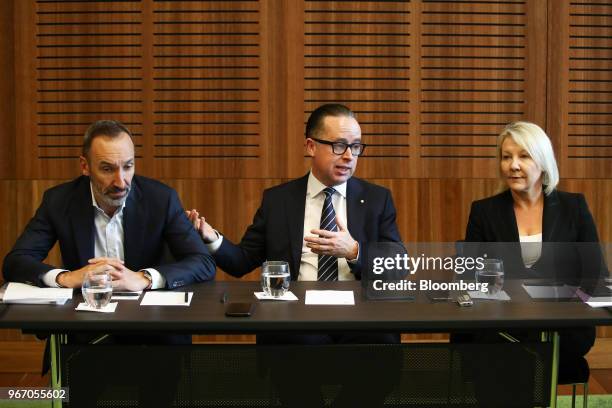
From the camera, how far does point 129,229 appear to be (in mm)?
3383

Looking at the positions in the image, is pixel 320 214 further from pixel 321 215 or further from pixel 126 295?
pixel 126 295

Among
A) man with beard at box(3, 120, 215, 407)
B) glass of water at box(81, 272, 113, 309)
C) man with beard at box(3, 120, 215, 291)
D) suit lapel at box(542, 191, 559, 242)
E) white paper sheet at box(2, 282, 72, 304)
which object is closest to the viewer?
glass of water at box(81, 272, 113, 309)

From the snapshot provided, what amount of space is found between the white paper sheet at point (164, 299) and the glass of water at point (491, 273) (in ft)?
3.34

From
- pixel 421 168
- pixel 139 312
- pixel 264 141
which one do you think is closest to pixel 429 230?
pixel 421 168

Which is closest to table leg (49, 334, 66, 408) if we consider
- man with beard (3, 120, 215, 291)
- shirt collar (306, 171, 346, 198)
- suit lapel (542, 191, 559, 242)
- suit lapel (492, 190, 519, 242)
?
man with beard (3, 120, 215, 291)

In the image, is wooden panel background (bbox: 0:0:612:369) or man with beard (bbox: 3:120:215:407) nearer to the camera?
man with beard (bbox: 3:120:215:407)

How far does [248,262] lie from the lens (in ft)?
11.9

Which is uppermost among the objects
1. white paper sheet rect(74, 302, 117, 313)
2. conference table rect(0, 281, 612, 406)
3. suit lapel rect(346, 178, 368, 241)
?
suit lapel rect(346, 178, 368, 241)

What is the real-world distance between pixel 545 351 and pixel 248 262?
1375 millimetres

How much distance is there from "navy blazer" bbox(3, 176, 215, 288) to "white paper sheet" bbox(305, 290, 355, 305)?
1.68 feet

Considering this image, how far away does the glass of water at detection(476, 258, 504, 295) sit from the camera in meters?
2.85

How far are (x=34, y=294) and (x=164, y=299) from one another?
17.4 inches

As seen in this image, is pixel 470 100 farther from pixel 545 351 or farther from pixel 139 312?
pixel 139 312

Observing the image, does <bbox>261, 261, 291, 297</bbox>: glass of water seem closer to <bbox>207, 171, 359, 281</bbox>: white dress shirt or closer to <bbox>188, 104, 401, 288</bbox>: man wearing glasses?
<bbox>188, 104, 401, 288</bbox>: man wearing glasses
